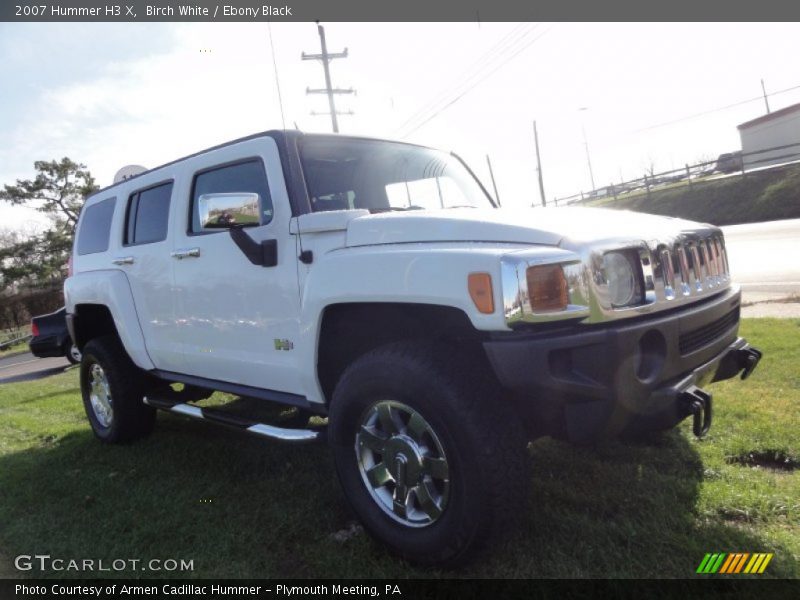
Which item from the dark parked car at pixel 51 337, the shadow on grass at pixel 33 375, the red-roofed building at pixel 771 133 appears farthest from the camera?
the red-roofed building at pixel 771 133

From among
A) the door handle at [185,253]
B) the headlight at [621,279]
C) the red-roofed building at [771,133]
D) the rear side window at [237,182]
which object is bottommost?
the headlight at [621,279]

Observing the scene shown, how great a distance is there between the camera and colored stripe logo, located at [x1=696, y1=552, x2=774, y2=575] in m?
2.23

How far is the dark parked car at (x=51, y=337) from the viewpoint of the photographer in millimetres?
12055

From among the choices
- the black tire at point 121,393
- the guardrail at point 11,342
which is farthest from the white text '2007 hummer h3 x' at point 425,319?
the guardrail at point 11,342

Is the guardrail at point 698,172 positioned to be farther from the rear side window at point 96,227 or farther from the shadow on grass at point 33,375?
the rear side window at point 96,227

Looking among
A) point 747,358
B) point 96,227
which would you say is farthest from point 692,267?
point 96,227

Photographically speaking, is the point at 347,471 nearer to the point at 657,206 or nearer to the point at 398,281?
the point at 398,281

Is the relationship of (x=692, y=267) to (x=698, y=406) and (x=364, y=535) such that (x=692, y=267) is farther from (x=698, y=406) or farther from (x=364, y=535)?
(x=364, y=535)

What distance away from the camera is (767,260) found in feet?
36.1

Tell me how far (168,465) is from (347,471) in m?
1.96

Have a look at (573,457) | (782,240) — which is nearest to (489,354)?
(573,457)

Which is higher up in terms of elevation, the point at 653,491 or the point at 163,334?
the point at 163,334

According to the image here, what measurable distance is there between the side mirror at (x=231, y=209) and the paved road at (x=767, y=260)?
7598mm

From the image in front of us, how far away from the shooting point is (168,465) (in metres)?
4.05
